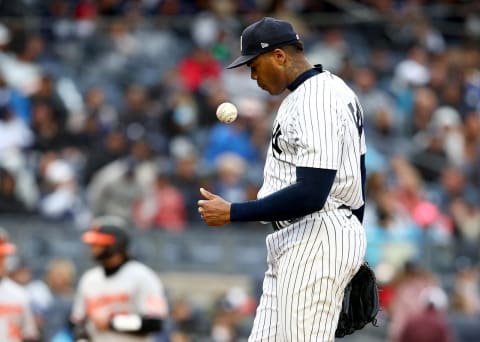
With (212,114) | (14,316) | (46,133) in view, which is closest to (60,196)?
(46,133)

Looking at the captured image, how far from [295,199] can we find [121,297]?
3.52 meters

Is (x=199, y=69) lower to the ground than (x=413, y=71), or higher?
higher

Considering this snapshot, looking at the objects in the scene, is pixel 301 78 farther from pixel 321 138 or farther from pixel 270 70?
pixel 321 138

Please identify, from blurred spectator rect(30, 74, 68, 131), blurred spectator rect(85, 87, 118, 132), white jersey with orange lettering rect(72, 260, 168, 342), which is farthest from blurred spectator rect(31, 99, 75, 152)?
white jersey with orange lettering rect(72, 260, 168, 342)

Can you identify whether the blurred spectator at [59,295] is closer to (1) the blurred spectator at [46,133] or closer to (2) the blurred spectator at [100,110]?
(1) the blurred spectator at [46,133]

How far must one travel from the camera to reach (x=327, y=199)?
5984 millimetres

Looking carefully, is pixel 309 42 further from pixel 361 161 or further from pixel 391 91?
pixel 361 161

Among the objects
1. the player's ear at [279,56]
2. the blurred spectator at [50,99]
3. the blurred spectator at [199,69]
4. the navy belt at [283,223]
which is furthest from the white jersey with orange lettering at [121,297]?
the blurred spectator at [199,69]

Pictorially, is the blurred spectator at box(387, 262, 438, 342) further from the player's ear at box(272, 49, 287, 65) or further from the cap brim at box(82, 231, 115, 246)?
the player's ear at box(272, 49, 287, 65)

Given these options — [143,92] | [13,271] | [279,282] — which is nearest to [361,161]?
[279,282]

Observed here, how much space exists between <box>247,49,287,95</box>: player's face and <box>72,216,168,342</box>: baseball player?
317 centimetres

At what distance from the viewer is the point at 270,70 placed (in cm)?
602

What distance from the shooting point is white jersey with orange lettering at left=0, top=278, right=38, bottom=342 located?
9.46m

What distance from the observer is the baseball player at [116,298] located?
8836 millimetres
